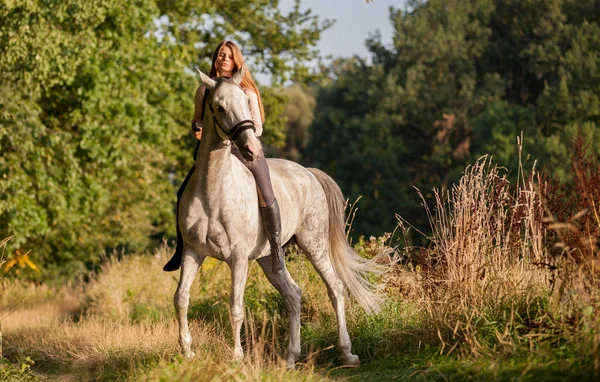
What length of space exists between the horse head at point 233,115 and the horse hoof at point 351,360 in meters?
2.26

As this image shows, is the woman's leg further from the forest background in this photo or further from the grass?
the forest background

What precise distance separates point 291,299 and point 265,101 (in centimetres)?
1669

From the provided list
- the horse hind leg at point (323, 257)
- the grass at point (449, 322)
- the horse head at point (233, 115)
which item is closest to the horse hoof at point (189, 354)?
the grass at point (449, 322)

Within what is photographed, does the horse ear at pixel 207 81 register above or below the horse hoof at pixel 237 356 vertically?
above

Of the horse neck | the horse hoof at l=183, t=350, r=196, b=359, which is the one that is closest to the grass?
the horse hoof at l=183, t=350, r=196, b=359

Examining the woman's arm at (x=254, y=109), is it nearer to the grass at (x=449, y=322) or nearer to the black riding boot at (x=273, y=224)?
the black riding boot at (x=273, y=224)

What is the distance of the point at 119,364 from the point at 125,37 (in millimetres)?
10715

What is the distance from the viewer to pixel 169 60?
18297 millimetres

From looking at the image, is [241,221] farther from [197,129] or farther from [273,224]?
[197,129]

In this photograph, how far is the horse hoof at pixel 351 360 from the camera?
7.05m

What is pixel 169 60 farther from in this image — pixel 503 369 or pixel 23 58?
pixel 503 369

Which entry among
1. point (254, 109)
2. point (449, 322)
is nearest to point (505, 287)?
point (449, 322)

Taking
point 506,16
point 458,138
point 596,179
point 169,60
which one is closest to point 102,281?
point 169,60

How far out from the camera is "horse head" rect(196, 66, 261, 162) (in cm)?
593
